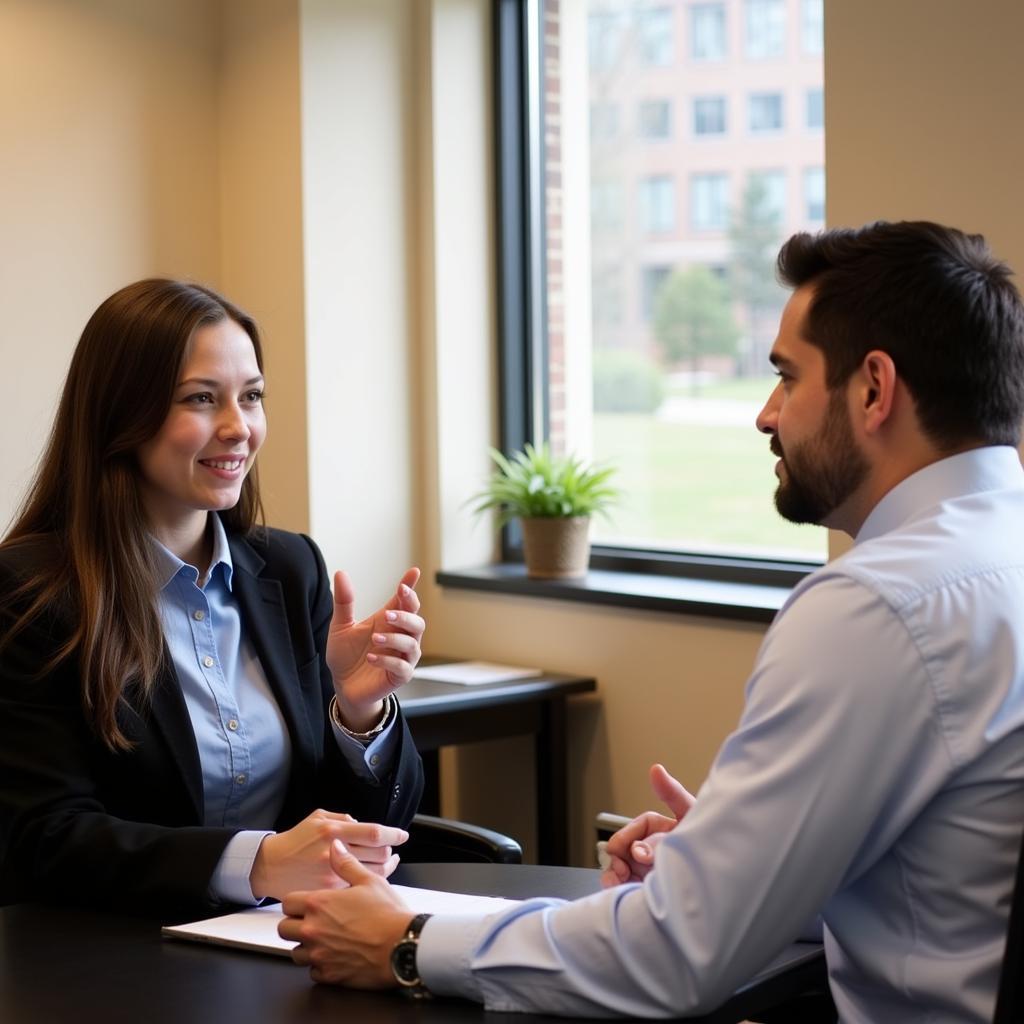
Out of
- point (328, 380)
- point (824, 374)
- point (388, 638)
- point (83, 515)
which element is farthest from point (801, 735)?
point (328, 380)

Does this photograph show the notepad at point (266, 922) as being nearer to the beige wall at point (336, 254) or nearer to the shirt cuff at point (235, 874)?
the shirt cuff at point (235, 874)

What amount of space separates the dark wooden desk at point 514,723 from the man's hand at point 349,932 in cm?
182

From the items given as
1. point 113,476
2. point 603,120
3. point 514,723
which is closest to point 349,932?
point 113,476

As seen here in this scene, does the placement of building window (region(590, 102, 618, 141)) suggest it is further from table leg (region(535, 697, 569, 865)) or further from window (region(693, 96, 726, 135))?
table leg (region(535, 697, 569, 865))

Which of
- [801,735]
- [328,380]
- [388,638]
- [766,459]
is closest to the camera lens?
[801,735]

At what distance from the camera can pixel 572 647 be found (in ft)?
12.7

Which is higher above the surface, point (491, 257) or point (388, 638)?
point (491, 257)

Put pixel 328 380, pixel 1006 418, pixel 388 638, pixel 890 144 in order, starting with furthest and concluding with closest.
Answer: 1. pixel 328 380
2. pixel 890 144
3. pixel 388 638
4. pixel 1006 418

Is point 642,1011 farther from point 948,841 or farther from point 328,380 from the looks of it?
point 328,380

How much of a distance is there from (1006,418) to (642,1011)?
2.30 ft

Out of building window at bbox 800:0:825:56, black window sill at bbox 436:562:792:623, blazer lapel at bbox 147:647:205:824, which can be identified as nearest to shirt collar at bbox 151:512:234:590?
blazer lapel at bbox 147:647:205:824

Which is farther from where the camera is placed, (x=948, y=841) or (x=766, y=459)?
(x=766, y=459)

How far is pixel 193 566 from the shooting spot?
2.31m

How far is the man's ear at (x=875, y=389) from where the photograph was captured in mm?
1535
